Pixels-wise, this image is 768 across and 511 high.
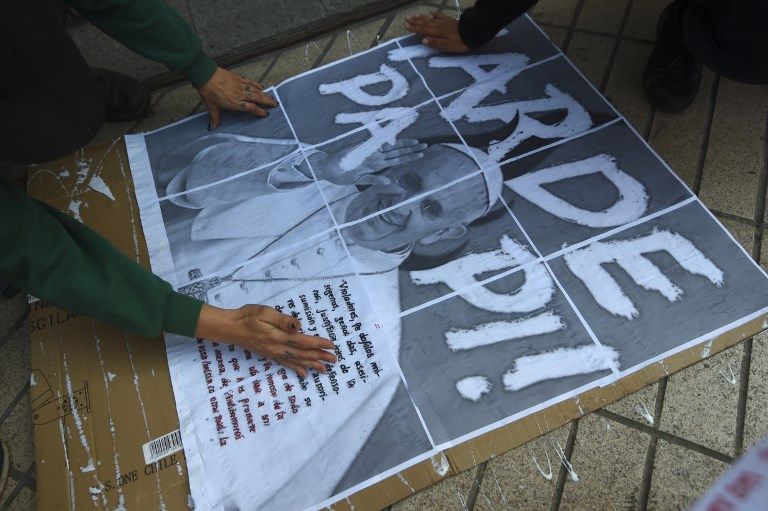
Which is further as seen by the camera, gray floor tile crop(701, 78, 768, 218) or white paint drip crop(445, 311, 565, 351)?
gray floor tile crop(701, 78, 768, 218)

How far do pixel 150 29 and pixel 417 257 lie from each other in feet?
1.89

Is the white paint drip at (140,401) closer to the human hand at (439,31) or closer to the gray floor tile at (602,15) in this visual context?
the human hand at (439,31)

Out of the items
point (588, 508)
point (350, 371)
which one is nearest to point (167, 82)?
point (350, 371)

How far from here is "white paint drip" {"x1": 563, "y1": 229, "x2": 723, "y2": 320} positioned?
820mm

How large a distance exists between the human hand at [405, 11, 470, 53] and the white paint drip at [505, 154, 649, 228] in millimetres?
328

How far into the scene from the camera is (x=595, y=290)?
2.73ft

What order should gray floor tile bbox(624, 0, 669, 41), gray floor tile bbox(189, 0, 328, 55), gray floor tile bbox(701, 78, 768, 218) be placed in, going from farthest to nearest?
gray floor tile bbox(189, 0, 328, 55), gray floor tile bbox(624, 0, 669, 41), gray floor tile bbox(701, 78, 768, 218)

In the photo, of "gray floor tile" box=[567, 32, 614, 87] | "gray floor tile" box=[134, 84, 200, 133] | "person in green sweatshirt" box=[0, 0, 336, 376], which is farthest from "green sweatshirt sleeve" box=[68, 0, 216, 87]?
"gray floor tile" box=[567, 32, 614, 87]

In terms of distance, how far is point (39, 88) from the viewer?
60cm

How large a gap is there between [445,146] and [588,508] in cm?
Result: 60

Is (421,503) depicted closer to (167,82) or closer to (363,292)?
(363,292)

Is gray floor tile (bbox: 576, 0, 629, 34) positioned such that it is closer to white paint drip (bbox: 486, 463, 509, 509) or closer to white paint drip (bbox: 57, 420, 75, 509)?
white paint drip (bbox: 486, 463, 509, 509)

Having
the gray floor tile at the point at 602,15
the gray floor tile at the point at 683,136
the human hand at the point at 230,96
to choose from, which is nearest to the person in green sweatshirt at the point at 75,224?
the human hand at the point at 230,96

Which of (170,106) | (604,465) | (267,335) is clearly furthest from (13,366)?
(604,465)
